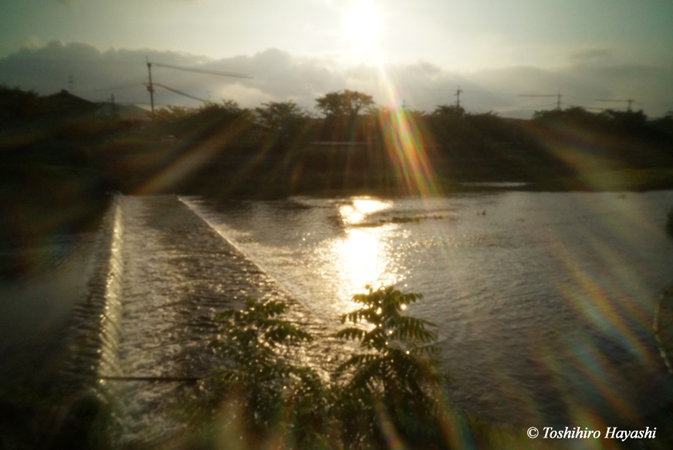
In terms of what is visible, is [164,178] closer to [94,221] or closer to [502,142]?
[94,221]

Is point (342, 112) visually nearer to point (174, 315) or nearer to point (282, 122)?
point (282, 122)

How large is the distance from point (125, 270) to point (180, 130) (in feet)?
124

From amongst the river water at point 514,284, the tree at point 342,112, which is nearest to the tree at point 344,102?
the tree at point 342,112

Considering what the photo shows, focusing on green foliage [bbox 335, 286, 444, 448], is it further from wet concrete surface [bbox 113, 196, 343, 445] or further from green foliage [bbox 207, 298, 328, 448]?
wet concrete surface [bbox 113, 196, 343, 445]

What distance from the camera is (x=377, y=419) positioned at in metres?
2.79

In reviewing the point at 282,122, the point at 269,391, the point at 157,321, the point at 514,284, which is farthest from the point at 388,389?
the point at 282,122

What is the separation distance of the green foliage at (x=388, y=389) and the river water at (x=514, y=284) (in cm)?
84

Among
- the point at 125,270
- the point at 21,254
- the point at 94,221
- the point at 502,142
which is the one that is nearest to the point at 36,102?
the point at 94,221

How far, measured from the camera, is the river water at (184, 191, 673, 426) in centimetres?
389

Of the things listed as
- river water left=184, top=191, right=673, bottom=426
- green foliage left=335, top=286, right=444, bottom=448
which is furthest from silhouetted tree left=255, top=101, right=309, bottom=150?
green foliage left=335, top=286, right=444, bottom=448

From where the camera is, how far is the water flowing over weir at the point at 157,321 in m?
2.90

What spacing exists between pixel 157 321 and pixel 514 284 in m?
4.71

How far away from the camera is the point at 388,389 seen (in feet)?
9.74

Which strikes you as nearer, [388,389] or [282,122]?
[388,389]
